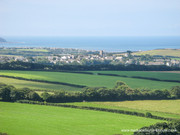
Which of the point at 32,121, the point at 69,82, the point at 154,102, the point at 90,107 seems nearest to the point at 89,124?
the point at 32,121

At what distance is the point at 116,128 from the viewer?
36406mm

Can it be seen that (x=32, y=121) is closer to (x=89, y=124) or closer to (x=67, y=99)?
(x=89, y=124)

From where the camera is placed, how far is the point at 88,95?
54.1 m

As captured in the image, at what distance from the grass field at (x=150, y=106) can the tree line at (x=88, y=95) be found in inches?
74.3

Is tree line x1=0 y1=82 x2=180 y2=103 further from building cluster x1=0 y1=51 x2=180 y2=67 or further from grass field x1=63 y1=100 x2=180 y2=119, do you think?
building cluster x1=0 y1=51 x2=180 y2=67

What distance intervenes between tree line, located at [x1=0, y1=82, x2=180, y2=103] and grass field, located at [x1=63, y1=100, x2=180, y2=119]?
6.19 feet

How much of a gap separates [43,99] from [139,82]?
88.0 feet

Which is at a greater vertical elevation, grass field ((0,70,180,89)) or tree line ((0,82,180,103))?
grass field ((0,70,180,89))

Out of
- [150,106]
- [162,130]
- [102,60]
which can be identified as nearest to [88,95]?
[150,106]

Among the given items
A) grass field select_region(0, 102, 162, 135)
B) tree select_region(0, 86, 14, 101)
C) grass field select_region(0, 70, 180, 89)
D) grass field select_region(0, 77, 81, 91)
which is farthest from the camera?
grass field select_region(0, 70, 180, 89)

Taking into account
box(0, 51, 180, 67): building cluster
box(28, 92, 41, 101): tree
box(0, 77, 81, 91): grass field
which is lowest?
box(28, 92, 41, 101): tree

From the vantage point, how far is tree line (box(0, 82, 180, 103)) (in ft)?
166

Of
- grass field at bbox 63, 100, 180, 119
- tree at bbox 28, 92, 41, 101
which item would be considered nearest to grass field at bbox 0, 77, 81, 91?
tree at bbox 28, 92, 41, 101

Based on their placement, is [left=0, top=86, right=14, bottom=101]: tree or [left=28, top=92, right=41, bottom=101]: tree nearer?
[left=0, top=86, right=14, bottom=101]: tree
